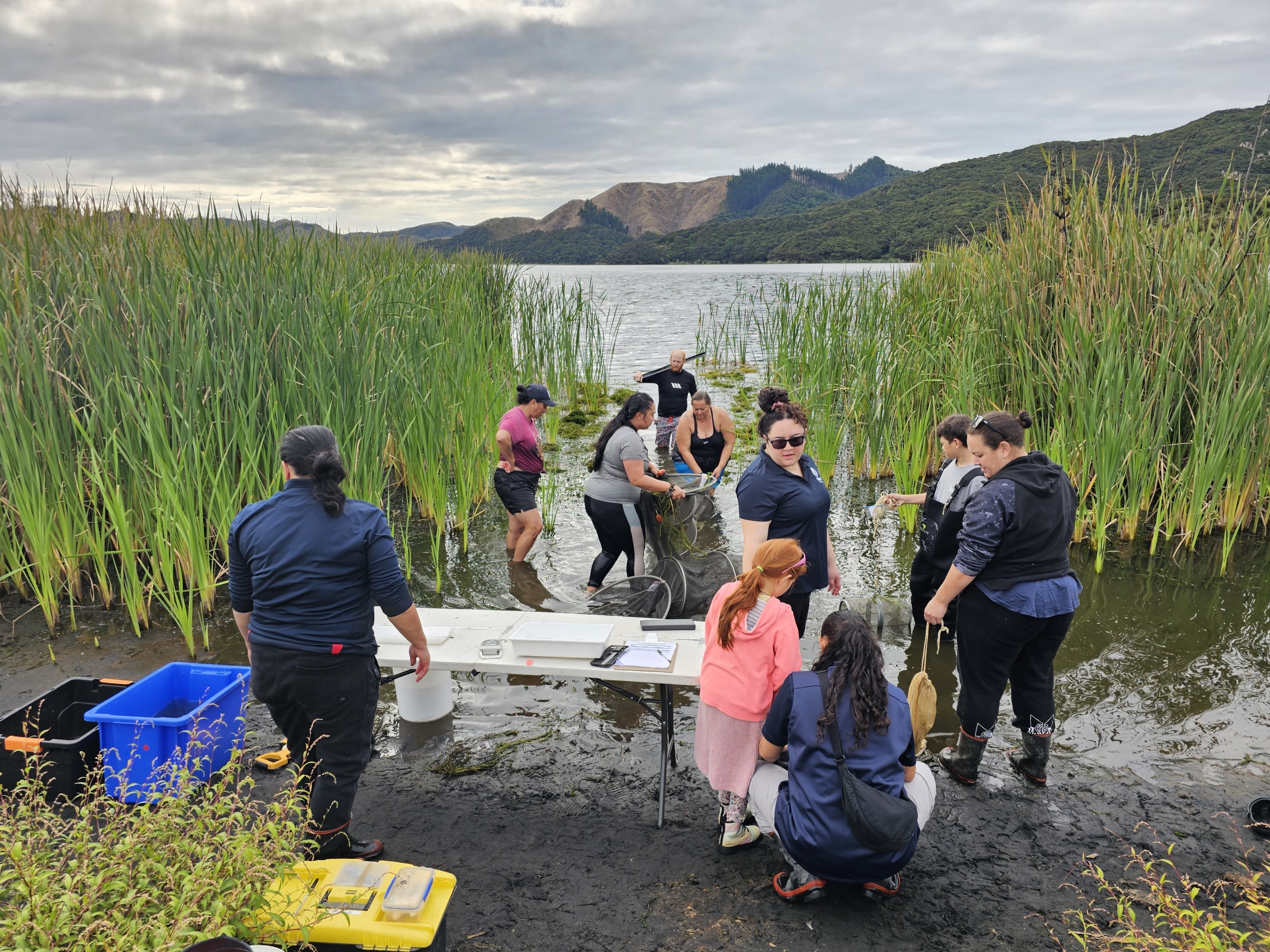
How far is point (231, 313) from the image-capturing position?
510cm

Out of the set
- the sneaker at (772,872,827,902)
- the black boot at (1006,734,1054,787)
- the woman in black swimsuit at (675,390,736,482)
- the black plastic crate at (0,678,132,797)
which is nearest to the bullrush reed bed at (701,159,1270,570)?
the woman in black swimsuit at (675,390,736,482)

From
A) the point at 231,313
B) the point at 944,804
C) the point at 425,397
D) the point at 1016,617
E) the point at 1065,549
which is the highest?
the point at 231,313

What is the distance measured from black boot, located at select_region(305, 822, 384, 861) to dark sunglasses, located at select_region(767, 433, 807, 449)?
2.39m

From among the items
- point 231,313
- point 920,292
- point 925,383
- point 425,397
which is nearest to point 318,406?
point 231,313

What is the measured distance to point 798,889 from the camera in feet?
8.95

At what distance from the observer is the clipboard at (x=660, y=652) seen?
10.4 feet

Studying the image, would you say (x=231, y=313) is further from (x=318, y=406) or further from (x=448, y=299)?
(x=448, y=299)

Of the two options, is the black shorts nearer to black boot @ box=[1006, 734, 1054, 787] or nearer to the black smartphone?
the black smartphone

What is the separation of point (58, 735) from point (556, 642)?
2.31 meters

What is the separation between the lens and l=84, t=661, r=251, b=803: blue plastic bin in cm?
305

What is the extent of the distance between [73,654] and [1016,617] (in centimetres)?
521

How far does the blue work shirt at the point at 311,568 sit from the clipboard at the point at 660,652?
0.96m

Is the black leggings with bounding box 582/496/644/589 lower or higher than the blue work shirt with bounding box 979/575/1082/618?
lower

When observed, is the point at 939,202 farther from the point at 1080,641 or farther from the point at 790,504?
the point at 790,504
